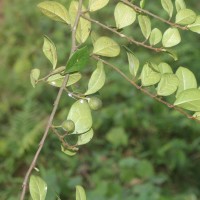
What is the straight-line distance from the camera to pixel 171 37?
0.71m

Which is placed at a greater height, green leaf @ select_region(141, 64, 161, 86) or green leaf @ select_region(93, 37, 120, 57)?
green leaf @ select_region(93, 37, 120, 57)

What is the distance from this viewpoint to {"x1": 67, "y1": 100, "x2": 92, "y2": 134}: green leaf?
0.64m

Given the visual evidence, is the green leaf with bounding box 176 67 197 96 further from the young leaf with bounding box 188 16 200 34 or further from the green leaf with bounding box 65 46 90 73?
the green leaf with bounding box 65 46 90 73

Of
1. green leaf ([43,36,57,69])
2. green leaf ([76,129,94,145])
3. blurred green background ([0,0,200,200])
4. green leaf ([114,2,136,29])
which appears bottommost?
blurred green background ([0,0,200,200])

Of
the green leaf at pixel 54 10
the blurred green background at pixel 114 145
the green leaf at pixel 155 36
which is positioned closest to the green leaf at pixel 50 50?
the green leaf at pixel 54 10

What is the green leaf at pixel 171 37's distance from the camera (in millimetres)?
705

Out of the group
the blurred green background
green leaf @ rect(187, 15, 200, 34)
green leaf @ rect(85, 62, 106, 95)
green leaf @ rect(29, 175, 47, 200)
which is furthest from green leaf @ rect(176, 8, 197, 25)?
the blurred green background

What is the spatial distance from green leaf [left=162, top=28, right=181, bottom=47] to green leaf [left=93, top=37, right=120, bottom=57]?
0.08 metres

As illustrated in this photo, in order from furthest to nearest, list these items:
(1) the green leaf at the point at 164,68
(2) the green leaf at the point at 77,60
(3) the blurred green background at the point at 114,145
Result: (3) the blurred green background at the point at 114,145 < (1) the green leaf at the point at 164,68 < (2) the green leaf at the point at 77,60

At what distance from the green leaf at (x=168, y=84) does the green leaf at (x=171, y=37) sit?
2.8 inches

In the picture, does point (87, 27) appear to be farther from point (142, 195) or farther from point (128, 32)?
point (128, 32)

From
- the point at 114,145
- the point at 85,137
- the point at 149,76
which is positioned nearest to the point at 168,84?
the point at 149,76

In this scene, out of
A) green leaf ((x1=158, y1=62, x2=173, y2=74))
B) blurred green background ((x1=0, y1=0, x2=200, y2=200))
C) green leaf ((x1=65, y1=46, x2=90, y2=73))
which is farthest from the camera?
blurred green background ((x1=0, y1=0, x2=200, y2=200))

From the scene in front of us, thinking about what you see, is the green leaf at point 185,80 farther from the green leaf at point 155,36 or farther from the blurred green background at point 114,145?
the blurred green background at point 114,145
